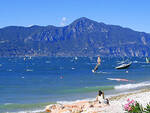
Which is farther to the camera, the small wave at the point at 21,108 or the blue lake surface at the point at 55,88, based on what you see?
the blue lake surface at the point at 55,88

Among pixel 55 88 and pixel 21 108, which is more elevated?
pixel 55 88

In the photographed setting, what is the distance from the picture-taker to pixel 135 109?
11477mm

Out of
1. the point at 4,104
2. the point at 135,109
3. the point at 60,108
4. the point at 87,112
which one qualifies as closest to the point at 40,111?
the point at 4,104

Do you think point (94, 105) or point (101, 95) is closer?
point (94, 105)

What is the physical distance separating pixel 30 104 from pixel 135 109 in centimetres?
1762

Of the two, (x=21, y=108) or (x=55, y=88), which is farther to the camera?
(x=55, y=88)

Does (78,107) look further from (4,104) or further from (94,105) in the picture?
(4,104)

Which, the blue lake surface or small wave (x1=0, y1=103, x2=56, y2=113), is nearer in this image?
small wave (x1=0, y1=103, x2=56, y2=113)

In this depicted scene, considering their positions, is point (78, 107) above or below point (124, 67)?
below

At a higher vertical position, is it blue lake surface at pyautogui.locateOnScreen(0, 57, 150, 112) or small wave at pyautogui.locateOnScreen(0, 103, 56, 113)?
blue lake surface at pyautogui.locateOnScreen(0, 57, 150, 112)

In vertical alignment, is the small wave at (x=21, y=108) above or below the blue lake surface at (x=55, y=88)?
below

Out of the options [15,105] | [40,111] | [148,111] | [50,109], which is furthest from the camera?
[15,105]

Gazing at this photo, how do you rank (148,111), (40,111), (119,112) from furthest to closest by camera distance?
(40,111)
(119,112)
(148,111)

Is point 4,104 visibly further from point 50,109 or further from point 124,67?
point 124,67
